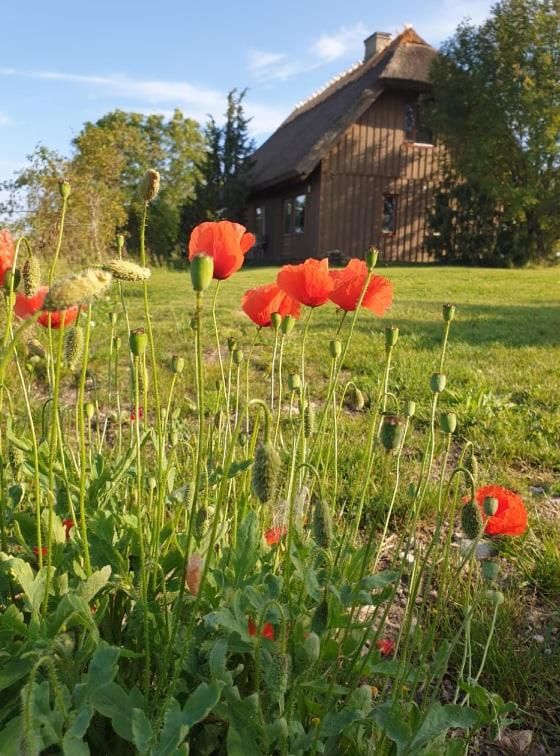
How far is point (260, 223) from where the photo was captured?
23.6 metres

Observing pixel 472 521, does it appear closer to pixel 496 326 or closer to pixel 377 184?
pixel 496 326

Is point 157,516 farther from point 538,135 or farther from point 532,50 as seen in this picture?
point 532,50

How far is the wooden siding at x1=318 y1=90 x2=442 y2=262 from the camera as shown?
1909 centimetres

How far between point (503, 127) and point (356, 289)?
1862cm

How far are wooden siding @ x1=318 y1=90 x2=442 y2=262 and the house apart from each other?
27 mm

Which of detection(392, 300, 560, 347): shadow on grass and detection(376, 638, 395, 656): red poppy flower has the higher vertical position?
detection(392, 300, 560, 347): shadow on grass

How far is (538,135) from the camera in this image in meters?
17.8

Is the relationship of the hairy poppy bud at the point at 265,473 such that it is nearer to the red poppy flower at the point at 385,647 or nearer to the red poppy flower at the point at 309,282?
the red poppy flower at the point at 309,282

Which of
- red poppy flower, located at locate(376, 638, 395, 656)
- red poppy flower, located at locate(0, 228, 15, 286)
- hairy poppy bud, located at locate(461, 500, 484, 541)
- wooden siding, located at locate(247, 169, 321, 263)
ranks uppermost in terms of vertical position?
wooden siding, located at locate(247, 169, 321, 263)

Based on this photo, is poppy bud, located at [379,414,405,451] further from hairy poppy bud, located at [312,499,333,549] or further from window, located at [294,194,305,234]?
window, located at [294,194,305,234]

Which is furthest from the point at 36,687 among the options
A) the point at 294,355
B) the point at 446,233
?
the point at 446,233

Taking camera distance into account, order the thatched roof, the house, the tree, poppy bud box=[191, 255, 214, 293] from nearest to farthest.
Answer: poppy bud box=[191, 255, 214, 293] < the tree < the thatched roof < the house

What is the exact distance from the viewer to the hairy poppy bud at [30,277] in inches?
39.6

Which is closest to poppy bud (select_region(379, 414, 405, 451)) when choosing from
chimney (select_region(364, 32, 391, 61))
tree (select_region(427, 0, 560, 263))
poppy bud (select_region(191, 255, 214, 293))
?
poppy bud (select_region(191, 255, 214, 293))
